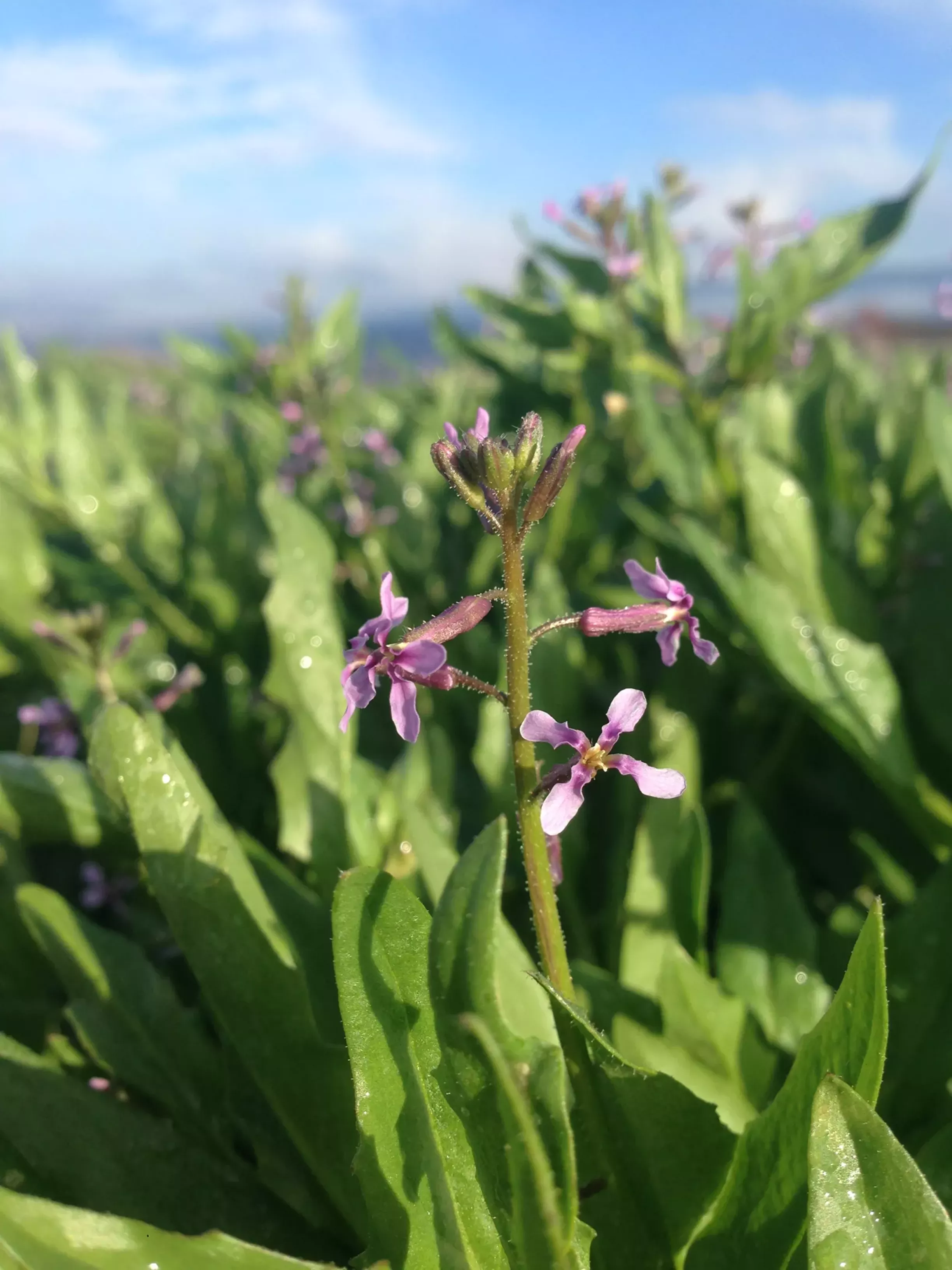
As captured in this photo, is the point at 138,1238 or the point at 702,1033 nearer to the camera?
the point at 138,1238

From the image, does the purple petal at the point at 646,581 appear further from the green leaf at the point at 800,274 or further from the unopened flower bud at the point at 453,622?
the green leaf at the point at 800,274

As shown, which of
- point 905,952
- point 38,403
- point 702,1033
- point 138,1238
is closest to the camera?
point 138,1238

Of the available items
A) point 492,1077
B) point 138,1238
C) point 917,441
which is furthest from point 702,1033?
point 917,441

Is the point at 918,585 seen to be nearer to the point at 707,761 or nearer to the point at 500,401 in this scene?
the point at 707,761

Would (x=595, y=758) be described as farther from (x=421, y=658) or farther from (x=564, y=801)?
(x=421, y=658)

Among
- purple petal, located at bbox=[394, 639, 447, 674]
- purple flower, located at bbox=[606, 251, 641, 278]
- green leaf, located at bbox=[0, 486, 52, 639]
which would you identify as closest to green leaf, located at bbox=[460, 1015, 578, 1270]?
purple petal, located at bbox=[394, 639, 447, 674]

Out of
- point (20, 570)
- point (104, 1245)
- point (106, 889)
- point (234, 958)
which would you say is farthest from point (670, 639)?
point (20, 570)

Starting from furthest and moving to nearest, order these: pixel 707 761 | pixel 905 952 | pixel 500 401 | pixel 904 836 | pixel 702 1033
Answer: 1. pixel 500 401
2. pixel 707 761
3. pixel 904 836
4. pixel 905 952
5. pixel 702 1033
